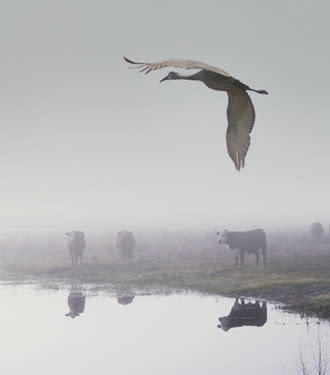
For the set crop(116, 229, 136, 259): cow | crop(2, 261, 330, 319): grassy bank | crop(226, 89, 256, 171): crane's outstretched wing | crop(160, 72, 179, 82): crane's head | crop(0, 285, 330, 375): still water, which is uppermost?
crop(160, 72, 179, 82): crane's head

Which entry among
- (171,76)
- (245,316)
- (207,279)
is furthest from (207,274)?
(171,76)

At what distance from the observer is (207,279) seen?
22.7 meters

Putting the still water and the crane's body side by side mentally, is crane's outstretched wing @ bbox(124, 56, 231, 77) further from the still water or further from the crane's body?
the still water

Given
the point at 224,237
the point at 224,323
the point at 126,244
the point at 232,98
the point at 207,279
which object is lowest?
the point at 224,323

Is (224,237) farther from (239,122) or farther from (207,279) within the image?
(239,122)

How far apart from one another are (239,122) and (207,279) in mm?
20953

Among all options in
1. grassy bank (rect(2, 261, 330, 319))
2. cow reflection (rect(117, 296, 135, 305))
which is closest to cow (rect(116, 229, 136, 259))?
grassy bank (rect(2, 261, 330, 319))

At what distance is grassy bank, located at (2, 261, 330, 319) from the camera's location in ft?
60.3

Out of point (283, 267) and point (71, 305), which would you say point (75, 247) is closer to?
point (71, 305)

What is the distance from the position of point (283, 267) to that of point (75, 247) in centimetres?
1256

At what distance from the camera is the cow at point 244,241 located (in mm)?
26453

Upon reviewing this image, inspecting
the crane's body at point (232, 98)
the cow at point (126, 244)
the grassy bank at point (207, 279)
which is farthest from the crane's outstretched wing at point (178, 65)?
the cow at point (126, 244)

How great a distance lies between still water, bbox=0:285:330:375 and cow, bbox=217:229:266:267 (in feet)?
22.3

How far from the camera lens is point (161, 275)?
24250 millimetres
